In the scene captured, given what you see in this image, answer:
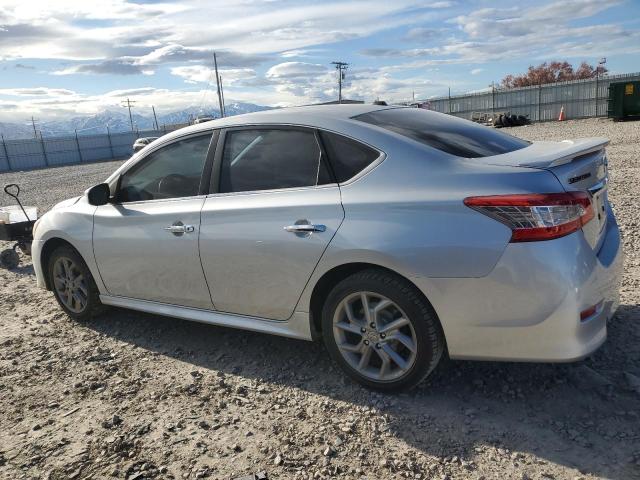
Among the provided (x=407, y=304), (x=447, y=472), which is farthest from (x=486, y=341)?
(x=447, y=472)

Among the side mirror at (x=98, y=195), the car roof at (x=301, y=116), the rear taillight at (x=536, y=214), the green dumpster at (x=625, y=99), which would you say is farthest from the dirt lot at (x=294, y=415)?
the green dumpster at (x=625, y=99)

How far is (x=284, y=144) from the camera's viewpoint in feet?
11.5

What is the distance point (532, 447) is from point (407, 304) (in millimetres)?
926

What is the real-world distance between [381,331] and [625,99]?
97.1 feet

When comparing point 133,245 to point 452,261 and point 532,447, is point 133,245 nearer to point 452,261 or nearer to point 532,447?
point 452,261

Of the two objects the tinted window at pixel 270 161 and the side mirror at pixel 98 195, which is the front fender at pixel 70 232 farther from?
the tinted window at pixel 270 161

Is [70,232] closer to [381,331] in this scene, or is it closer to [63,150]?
[381,331]

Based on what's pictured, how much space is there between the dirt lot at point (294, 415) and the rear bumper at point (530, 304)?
1.38ft

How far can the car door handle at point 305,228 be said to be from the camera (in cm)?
311

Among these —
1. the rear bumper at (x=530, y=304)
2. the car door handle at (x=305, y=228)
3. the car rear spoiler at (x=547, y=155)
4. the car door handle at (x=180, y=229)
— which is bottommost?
the rear bumper at (x=530, y=304)

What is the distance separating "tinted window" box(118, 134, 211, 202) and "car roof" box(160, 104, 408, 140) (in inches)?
5.1

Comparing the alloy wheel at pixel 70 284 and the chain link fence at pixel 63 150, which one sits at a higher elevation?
the chain link fence at pixel 63 150

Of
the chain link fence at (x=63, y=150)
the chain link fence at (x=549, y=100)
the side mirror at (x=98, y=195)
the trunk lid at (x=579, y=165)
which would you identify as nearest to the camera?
the trunk lid at (x=579, y=165)

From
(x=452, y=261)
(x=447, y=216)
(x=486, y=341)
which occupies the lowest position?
(x=486, y=341)
